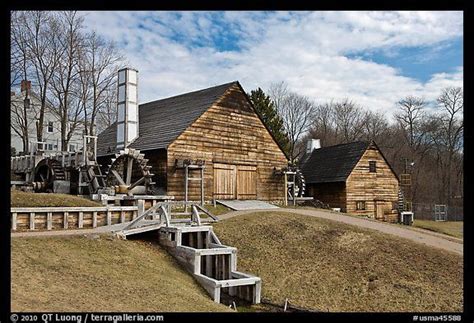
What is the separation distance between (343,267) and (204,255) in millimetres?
3618

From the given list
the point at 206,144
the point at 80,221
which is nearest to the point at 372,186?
the point at 206,144

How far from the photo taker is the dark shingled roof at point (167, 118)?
2119 centimetres

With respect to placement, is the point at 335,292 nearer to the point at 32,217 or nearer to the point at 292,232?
the point at 292,232

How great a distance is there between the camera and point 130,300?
7.87 metres

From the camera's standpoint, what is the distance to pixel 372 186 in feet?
96.2

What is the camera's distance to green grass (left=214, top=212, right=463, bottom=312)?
33.3 ft

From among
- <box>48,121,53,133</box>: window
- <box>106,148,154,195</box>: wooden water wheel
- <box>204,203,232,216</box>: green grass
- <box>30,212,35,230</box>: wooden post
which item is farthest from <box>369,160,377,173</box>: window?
<box>30,212,35,230</box>: wooden post

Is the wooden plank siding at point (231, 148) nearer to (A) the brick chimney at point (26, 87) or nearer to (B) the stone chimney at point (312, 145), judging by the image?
(A) the brick chimney at point (26, 87)

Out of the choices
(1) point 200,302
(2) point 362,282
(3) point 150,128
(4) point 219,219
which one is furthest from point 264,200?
(1) point 200,302

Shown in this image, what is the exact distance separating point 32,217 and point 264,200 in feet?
45.0

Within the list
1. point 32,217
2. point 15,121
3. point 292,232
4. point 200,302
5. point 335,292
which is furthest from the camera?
point 15,121

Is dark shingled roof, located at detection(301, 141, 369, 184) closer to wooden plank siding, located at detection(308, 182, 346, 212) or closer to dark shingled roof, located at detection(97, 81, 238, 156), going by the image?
wooden plank siding, located at detection(308, 182, 346, 212)

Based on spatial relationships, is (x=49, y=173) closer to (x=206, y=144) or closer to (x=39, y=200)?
(x=206, y=144)

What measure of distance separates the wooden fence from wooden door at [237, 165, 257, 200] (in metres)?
9.21
